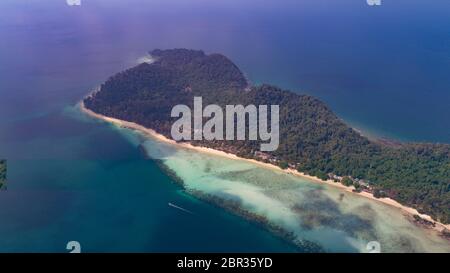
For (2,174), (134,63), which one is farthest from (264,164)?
(134,63)

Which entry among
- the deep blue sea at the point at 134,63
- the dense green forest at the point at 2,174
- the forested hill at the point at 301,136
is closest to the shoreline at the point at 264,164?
the forested hill at the point at 301,136

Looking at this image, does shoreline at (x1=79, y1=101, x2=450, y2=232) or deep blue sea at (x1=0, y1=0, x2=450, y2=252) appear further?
shoreline at (x1=79, y1=101, x2=450, y2=232)

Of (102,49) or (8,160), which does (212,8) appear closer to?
(102,49)

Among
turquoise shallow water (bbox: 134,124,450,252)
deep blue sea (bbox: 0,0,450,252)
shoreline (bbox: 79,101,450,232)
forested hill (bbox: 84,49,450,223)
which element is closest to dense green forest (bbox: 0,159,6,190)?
deep blue sea (bbox: 0,0,450,252)

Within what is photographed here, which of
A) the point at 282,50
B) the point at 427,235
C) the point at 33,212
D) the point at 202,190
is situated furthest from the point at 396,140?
the point at 282,50

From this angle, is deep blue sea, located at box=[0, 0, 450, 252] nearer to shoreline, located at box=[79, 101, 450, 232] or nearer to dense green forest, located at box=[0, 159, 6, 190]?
dense green forest, located at box=[0, 159, 6, 190]

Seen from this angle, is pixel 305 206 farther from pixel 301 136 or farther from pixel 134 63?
pixel 134 63
